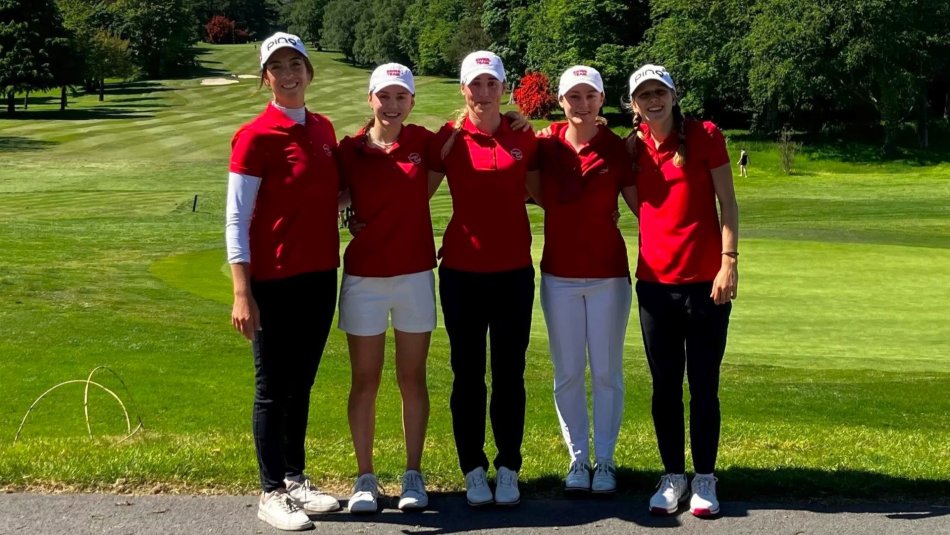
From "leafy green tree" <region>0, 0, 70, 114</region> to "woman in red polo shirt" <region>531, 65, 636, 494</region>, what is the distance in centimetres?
6508

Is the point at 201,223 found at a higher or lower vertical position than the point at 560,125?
lower

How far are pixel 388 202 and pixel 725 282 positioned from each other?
1603 mm

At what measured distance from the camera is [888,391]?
9.02 metres

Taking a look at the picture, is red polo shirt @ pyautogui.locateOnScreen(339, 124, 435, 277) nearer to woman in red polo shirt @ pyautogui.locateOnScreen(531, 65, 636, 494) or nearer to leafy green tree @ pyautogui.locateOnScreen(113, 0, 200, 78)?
woman in red polo shirt @ pyautogui.locateOnScreen(531, 65, 636, 494)

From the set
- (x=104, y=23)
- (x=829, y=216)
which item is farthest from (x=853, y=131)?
(x=104, y=23)

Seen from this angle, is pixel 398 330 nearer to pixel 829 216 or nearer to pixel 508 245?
pixel 508 245

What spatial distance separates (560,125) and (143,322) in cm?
755

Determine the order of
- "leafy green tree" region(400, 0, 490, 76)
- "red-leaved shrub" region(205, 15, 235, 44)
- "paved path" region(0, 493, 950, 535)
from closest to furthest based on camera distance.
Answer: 1. "paved path" region(0, 493, 950, 535)
2. "leafy green tree" region(400, 0, 490, 76)
3. "red-leaved shrub" region(205, 15, 235, 44)

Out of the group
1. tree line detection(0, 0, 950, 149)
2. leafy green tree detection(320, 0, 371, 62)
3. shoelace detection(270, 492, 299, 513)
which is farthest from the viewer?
leafy green tree detection(320, 0, 371, 62)

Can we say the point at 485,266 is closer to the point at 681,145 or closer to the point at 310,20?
the point at 681,145

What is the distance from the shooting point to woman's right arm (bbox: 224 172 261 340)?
15.1ft

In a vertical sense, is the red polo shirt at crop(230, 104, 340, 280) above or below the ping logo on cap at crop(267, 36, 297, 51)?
below


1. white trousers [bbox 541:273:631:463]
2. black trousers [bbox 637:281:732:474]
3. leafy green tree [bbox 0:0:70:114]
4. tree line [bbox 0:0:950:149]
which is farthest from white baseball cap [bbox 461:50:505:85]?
leafy green tree [bbox 0:0:70:114]

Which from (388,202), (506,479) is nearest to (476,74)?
(388,202)
